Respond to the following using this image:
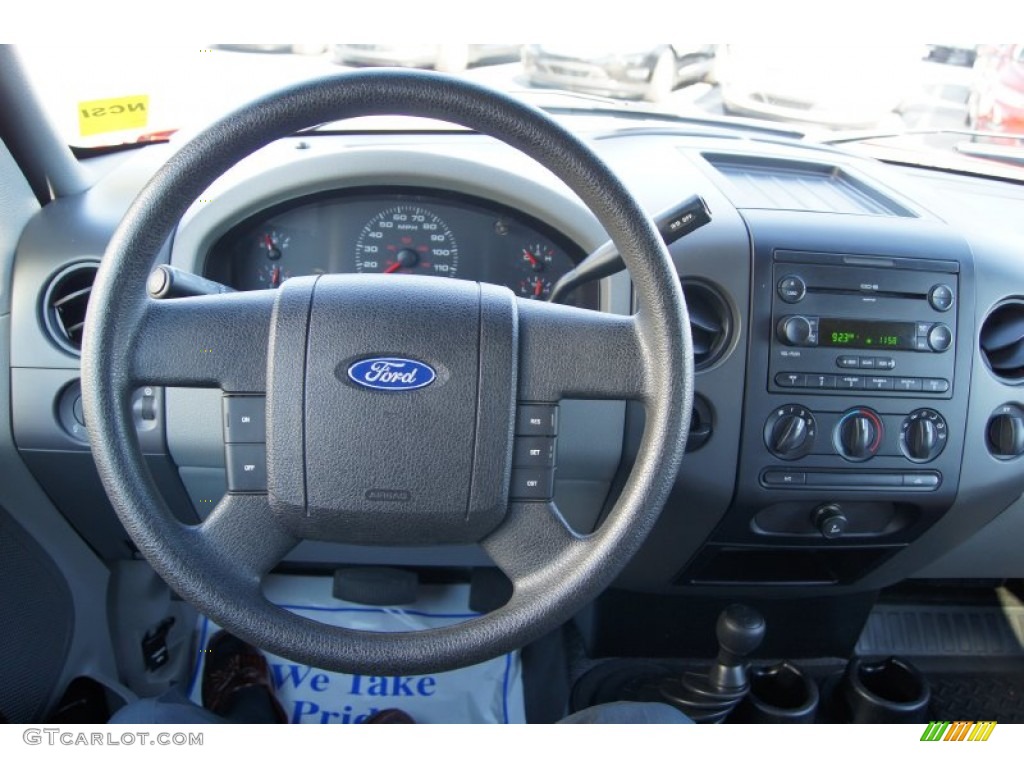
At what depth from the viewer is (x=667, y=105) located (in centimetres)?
182

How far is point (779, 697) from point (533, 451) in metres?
0.98

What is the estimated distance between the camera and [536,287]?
148 cm

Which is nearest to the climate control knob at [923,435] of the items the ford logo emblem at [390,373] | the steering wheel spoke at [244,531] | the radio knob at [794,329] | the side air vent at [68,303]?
the radio knob at [794,329]

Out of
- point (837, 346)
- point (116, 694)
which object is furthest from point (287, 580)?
point (837, 346)

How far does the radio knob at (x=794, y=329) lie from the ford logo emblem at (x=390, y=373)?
2.06 ft

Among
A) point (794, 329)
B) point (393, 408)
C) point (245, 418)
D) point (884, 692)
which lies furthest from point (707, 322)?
point (884, 692)

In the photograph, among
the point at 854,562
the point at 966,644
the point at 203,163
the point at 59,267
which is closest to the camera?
the point at 203,163

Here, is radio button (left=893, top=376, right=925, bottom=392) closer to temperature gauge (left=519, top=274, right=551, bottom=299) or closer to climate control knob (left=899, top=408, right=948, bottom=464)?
climate control knob (left=899, top=408, right=948, bottom=464)

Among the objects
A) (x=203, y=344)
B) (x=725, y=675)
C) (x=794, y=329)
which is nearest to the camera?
(x=203, y=344)

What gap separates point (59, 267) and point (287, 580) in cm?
86

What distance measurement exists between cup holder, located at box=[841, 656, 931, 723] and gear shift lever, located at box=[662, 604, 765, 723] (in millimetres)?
208

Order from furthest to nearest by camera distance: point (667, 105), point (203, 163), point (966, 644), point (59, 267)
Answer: point (966, 644), point (667, 105), point (59, 267), point (203, 163)

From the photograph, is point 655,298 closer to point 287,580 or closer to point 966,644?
point 287,580

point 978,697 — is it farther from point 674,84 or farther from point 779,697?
point 674,84
